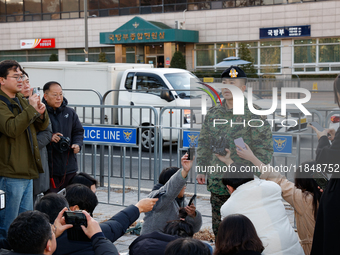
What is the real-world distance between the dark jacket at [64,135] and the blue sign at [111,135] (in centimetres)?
100

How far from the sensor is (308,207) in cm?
392

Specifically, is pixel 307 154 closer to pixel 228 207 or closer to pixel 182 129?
pixel 182 129

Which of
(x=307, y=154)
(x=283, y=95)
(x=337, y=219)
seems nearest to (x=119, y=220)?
(x=337, y=219)

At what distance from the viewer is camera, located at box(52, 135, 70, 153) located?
212 inches

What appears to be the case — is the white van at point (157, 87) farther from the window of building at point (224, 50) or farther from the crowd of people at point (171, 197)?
the window of building at point (224, 50)

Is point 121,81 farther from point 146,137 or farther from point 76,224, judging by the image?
point 76,224

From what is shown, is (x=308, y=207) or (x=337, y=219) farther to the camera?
(x=308, y=207)

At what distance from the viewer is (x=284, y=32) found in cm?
3197

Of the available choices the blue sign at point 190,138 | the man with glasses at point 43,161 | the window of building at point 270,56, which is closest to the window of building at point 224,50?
the window of building at point 270,56

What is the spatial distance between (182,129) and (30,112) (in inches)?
107

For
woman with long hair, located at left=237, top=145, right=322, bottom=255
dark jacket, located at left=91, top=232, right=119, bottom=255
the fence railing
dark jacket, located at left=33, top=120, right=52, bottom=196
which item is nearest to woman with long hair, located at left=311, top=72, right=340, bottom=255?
woman with long hair, located at left=237, top=145, right=322, bottom=255

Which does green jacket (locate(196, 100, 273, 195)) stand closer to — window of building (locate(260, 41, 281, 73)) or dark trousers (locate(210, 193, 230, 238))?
dark trousers (locate(210, 193, 230, 238))

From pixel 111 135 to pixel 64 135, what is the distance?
4.41ft

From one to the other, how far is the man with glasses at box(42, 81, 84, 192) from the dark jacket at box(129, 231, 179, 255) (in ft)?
7.76
